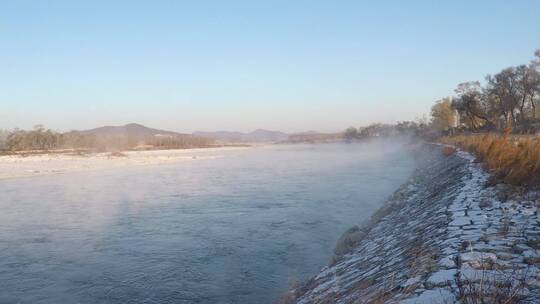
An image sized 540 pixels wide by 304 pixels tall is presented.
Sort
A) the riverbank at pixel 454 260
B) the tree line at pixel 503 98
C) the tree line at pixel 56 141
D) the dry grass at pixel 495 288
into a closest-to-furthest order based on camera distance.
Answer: the dry grass at pixel 495 288, the riverbank at pixel 454 260, the tree line at pixel 503 98, the tree line at pixel 56 141

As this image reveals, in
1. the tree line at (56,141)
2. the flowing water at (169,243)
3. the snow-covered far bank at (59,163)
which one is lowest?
the flowing water at (169,243)

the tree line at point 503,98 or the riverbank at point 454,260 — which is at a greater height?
the tree line at point 503,98

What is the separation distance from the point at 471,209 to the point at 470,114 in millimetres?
53724

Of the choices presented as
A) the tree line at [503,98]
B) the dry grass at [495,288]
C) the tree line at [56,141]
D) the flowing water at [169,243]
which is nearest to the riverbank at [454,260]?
the dry grass at [495,288]

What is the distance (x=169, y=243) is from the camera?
10.9m

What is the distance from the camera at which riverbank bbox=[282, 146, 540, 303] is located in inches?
138

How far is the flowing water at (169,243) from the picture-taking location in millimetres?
7672

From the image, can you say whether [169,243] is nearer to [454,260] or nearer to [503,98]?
[454,260]

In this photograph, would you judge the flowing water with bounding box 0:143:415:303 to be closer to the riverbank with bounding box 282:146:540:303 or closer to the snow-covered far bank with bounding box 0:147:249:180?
the riverbank with bounding box 282:146:540:303

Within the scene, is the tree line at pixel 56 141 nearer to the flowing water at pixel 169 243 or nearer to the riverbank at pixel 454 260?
the flowing water at pixel 169 243

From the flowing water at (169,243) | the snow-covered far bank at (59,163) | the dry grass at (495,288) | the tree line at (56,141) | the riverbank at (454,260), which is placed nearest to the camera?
the dry grass at (495,288)

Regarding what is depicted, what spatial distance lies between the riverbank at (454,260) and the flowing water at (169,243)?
1.88 meters

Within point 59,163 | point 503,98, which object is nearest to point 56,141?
point 59,163

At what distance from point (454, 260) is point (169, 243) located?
27.4 feet
